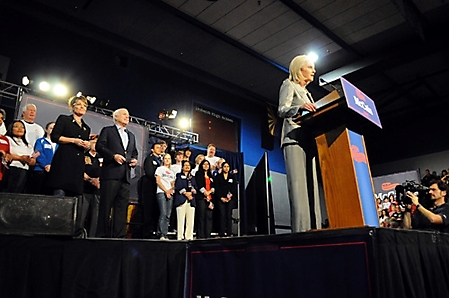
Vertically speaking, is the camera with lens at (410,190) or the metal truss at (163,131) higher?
the metal truss at (163,131)

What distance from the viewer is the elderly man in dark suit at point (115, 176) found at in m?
3.25

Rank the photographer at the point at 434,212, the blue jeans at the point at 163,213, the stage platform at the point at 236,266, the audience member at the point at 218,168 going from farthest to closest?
the audience member at the point at 218,168 → the blue jeans at the point at 163,213 → the photographer at the point at 434,212 → the stage platform at the point at 236,266

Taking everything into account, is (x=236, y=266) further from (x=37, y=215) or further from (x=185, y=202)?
(x=185, y=202)

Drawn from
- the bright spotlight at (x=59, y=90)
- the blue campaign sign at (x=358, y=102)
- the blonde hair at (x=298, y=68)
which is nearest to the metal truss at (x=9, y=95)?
the bright spotlight at (x=59, y=90)

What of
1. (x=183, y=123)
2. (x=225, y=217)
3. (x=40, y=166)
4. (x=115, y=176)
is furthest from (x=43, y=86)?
(x=225, y=217)

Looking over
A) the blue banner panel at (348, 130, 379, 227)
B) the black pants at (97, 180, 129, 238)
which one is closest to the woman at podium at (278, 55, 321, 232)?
the blue banner panel at (348, 130, 379, 227)

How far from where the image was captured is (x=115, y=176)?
10.7ft

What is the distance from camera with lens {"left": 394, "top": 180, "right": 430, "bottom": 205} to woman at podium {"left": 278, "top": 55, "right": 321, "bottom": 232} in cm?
144

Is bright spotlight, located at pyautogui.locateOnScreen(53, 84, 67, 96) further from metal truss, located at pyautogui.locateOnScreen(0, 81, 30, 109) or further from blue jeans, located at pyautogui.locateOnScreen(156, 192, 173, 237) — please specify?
blue jeans, located at pyautogui.locateOnScreen(156, 192, 173, 237)

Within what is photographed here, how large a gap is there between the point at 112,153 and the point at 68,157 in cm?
50

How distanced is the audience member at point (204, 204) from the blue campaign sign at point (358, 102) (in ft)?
11.5

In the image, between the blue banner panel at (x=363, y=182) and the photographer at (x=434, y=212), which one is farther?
the photographer at (x=434, y=212)

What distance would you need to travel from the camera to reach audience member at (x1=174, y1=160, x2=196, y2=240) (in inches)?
197

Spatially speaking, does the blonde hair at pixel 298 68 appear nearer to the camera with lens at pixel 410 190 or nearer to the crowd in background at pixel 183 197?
the camera with lens at pixel 410 190
